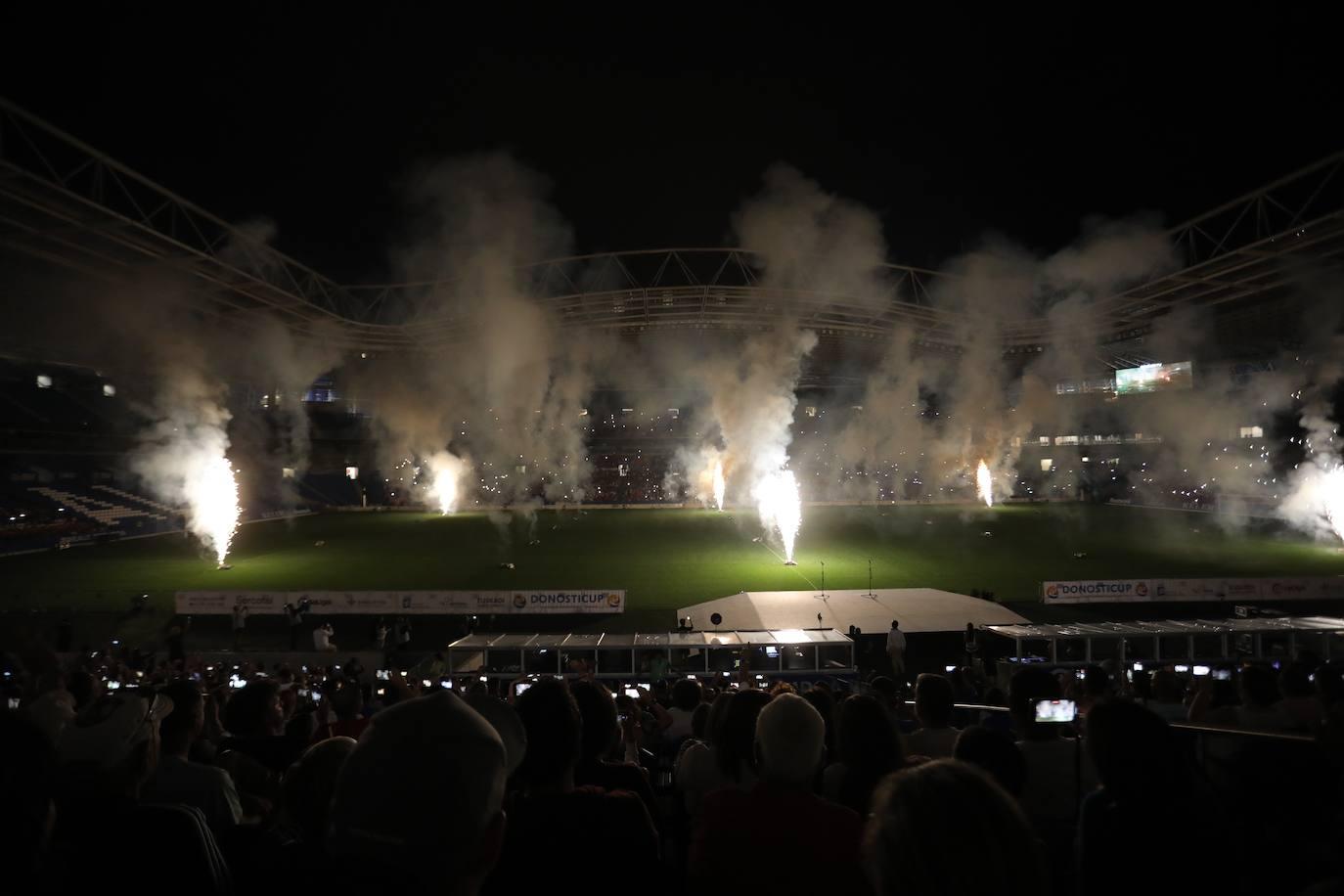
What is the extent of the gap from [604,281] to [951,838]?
36.4 m

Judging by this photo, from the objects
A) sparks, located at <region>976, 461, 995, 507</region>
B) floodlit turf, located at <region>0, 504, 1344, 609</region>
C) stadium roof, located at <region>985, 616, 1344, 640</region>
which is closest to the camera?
stadium roof, located at <region>985, 616, 1344, 640</region>

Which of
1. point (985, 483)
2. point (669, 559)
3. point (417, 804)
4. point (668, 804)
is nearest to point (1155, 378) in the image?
point (985, 483)

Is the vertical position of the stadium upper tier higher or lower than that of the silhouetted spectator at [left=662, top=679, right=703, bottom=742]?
higher

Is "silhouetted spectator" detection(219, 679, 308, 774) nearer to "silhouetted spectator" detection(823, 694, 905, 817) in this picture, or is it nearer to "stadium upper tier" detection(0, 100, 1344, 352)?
"silhouetted spectator" detection(823, 694, 905, 817)

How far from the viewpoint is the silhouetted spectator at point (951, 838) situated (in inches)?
43.8

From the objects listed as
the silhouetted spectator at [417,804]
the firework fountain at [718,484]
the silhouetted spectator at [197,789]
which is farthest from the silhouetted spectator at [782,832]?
the firework fountain at [718,484]

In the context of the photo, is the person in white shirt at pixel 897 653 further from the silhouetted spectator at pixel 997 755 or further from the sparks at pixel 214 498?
the sparks at pixel 214 498

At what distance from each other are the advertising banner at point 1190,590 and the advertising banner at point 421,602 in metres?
11.9

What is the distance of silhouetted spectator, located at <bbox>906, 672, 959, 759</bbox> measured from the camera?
13.1ft

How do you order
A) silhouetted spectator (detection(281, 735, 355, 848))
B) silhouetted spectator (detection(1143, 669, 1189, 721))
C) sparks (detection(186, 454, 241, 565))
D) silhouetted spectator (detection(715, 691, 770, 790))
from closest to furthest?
1. silhouetted spectator (detection(281, 735, 355, 848))
2. silhouetted spectator (detection(715, 691, 770, 790))
3. silhouetted spectator (detection(1143, 669, 1189, 721))
4. sparks (detection(186, 454, 241, 565))

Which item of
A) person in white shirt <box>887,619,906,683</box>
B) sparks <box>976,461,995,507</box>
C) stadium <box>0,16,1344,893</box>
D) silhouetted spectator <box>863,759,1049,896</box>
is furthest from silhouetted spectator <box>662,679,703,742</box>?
sparks <box>976,461,995,507</box>

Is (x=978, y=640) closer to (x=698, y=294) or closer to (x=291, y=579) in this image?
(x=291, y=579)

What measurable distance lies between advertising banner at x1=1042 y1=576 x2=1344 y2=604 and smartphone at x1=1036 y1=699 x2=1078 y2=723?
16537 mm

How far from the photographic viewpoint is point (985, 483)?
182ft
